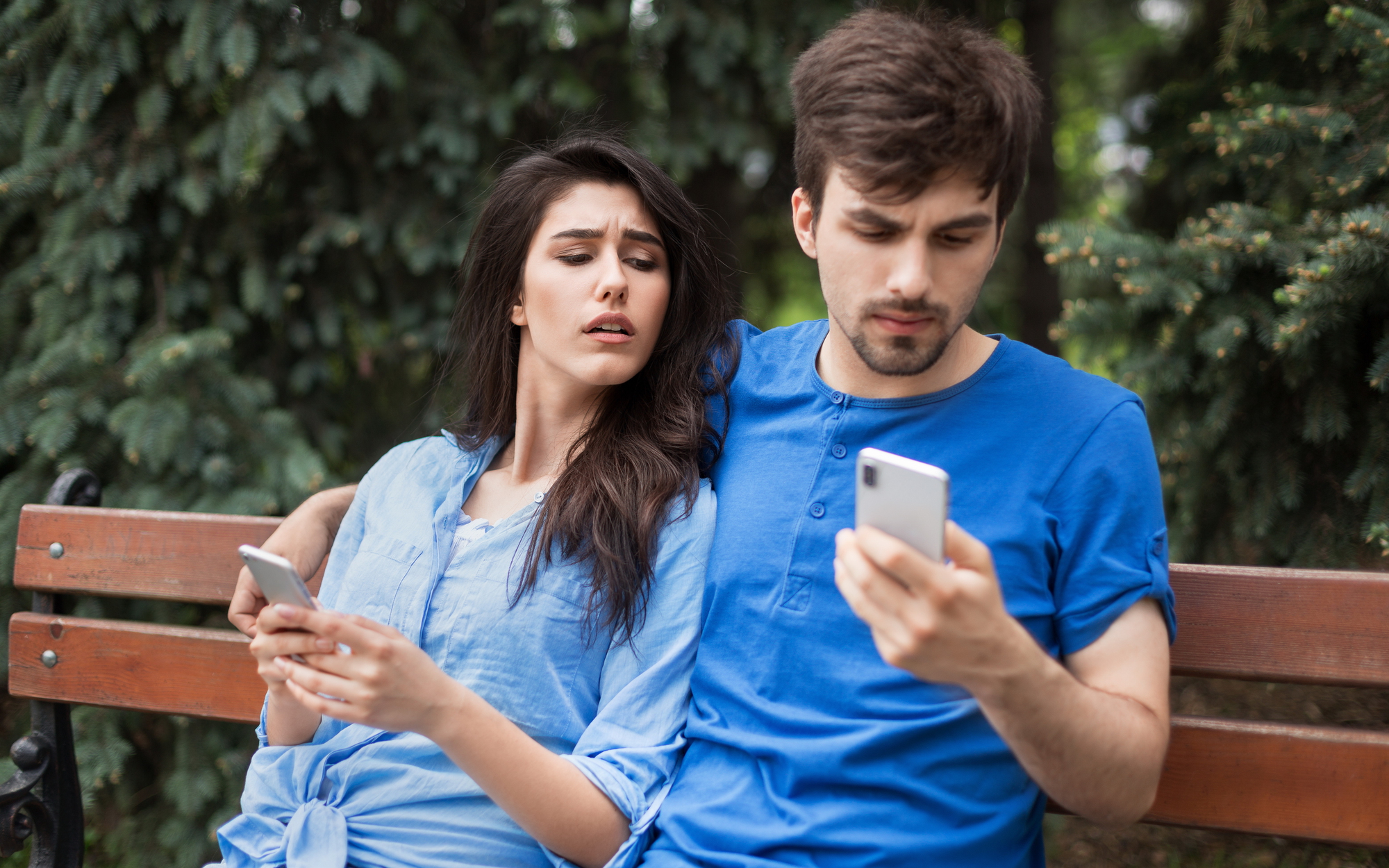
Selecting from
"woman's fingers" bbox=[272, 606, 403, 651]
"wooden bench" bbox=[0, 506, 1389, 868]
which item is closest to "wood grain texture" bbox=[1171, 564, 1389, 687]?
"wooden bench" bbox=[0, 506, 1389, 868]

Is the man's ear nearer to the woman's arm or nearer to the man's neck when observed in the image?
the man's neck

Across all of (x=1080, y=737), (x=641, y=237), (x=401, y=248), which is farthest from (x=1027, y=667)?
(x=401, y=248)

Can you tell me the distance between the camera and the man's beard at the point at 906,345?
1.59 meters

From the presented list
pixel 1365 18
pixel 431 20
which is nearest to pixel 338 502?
pixel 431 20

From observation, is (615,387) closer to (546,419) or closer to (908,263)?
(546,419)

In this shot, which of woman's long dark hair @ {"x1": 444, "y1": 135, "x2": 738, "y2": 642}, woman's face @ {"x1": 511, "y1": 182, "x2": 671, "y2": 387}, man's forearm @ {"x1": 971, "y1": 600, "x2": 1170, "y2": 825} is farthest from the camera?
woman's face @ {"x1": 511, "y1": 182, "x2": 671, "y2": 387}

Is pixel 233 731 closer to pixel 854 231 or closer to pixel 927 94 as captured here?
pixel 854 231

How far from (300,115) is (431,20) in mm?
601

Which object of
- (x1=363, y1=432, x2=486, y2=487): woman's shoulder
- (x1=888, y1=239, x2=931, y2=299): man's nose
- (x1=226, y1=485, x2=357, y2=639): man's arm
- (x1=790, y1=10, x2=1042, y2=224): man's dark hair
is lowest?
(x1=226, y1=485, x2=357, y2=639): man's arm

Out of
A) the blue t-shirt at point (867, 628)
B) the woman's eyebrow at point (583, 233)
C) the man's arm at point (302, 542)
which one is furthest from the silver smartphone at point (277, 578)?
the woman's eyebrow at point (583, 233)

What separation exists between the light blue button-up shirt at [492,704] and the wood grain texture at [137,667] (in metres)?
0.59

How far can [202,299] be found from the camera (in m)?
3.21

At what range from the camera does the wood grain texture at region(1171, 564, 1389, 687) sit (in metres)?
1.80

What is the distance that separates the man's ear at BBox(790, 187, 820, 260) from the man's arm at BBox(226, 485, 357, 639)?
3.88 feet
